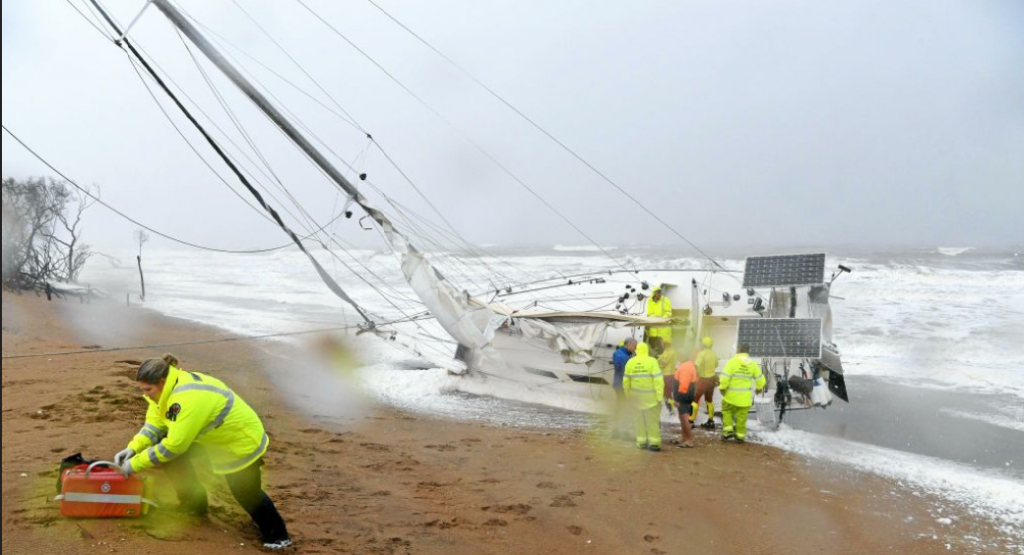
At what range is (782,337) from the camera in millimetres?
12273

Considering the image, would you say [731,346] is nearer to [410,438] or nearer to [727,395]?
[727,395]

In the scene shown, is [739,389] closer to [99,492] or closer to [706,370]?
[706,370]

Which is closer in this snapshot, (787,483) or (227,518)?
(227,518)

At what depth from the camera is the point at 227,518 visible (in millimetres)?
5781

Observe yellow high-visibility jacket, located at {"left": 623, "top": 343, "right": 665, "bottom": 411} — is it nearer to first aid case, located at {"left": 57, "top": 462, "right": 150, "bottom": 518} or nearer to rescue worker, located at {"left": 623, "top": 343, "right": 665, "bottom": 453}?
rescue worker, located at {"left": 623, "top": 343, "right": 665, "bottom": 453}

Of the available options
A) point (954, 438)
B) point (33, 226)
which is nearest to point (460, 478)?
point (954, 438)

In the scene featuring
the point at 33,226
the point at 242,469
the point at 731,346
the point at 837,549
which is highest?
the point at 33,226

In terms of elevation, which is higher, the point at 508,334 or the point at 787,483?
the point at 508,334

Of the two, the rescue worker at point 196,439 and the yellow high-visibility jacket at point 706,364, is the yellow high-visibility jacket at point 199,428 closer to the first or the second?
the rescue worker at point 196,439

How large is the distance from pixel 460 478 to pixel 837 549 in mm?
4285

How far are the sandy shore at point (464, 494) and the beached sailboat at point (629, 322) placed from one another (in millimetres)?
2065

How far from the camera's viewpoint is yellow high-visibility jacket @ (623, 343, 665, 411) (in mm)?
10375

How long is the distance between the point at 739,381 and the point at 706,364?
106cm

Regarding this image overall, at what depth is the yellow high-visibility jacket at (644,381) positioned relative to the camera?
408 inches
